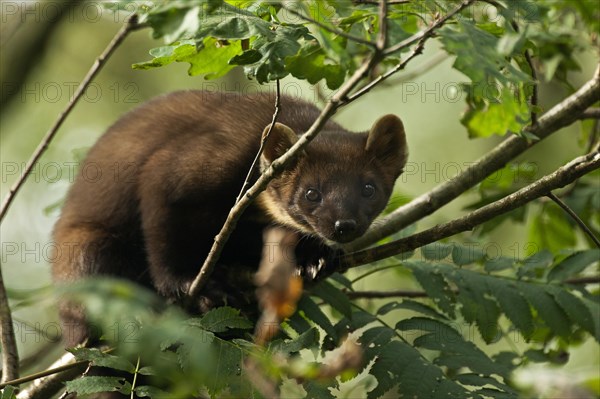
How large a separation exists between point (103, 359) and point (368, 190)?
11.8ft

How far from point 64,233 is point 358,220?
2.98 meters

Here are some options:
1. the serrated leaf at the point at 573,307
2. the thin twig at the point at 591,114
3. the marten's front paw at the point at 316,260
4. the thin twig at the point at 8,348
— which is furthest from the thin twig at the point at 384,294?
the thin twig at the point at 8,348

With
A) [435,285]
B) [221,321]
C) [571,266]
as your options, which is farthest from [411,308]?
[221,321]

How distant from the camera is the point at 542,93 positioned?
12570mm

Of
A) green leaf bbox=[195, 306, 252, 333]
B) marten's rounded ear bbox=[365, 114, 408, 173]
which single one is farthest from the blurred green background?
green leaf bbox=[195, 306, 252, 333]

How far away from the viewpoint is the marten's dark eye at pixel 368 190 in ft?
24.4

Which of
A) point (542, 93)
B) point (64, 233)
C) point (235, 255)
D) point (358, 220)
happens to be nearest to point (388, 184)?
point (358, 220)

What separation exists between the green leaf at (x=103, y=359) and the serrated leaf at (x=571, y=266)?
11.6 feet

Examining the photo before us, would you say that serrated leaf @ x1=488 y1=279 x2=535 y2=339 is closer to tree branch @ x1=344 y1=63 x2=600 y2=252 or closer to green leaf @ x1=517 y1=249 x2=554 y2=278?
green leaf @ x1=517 y1=249 x2=554 y2=278

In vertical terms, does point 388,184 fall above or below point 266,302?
below

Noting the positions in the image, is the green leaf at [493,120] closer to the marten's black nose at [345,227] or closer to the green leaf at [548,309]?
the green leaf at [548,309]

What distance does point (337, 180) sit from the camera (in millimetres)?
7355

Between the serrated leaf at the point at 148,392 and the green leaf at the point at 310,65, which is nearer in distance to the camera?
the serrated leaf at the point at 148,392

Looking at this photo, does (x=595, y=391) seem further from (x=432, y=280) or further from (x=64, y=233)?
(x=64, y=233)
